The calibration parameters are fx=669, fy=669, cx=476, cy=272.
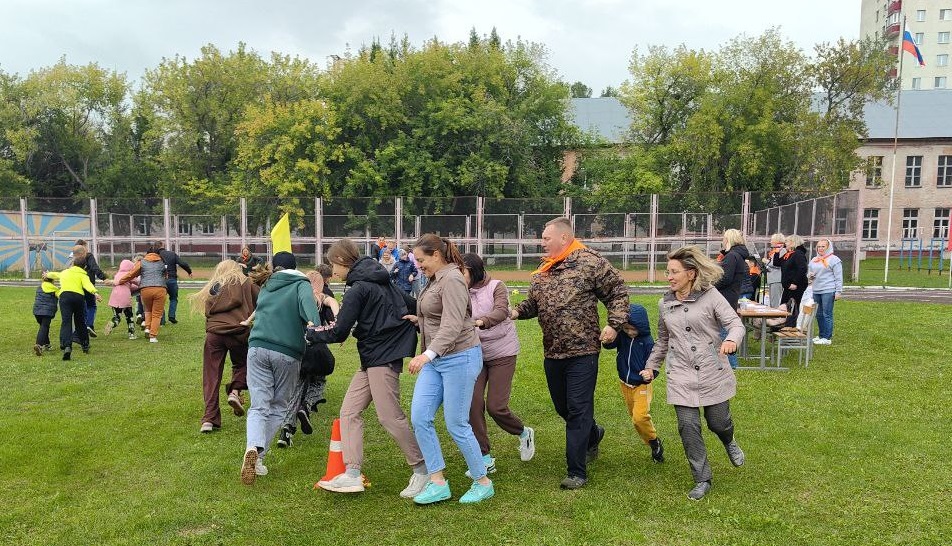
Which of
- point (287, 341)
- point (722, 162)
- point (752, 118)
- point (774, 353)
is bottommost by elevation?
point (774, 353)

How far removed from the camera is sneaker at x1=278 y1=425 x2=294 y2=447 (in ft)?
20.1

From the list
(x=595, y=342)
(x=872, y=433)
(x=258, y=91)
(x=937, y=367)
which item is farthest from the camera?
(x=258, y=91)

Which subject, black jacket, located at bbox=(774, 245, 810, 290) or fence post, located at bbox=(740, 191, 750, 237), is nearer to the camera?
black jacket, located at bbox=(774, 245, 810, 290)

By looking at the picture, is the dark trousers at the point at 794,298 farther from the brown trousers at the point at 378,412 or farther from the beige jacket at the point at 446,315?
the brown trousers at the point at 378,412

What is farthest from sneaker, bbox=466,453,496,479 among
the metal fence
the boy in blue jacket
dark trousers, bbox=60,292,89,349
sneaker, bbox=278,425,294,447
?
the metal fence

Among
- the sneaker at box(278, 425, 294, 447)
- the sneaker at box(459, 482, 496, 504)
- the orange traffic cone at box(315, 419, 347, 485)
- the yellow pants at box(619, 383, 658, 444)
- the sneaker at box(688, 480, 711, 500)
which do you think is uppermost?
the yellow pants at box(619, 383, 658, 444)

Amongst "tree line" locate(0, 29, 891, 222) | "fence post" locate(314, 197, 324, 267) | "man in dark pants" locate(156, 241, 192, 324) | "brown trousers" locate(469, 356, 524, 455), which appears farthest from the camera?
"tree line" locate(0, 29, 891, 222)

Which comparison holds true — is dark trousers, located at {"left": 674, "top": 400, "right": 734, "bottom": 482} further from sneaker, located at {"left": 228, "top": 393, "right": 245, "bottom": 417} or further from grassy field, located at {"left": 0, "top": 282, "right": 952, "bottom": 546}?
sneaker, located at {"left": 228, "top": 393, "right": 245, "bottom": 417}

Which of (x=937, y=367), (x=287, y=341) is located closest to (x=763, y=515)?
(x=287, y=341)

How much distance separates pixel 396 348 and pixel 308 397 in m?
2.63

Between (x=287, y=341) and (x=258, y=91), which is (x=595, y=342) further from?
(x=258, y=91)

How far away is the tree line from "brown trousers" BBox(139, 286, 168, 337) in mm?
16802

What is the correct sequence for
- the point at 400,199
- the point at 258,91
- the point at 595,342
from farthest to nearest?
the point at 258,91 < the point at 400,199 < the point at 595,342

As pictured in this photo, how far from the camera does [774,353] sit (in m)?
10.6
